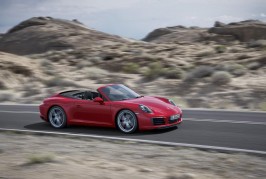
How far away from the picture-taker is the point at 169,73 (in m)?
28.8

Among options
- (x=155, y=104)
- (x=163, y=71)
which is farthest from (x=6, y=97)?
(x=155, y=104)

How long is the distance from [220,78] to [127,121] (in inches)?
531

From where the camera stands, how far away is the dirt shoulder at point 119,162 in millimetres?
7254

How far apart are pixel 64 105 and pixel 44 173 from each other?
621cm

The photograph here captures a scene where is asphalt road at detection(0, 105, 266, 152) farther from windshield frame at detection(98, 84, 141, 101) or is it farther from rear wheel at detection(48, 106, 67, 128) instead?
windshield frame at detection(98, 84, 141, 101)

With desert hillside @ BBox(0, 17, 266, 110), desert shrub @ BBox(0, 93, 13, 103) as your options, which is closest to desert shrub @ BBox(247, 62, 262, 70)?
desert hillside @ BBox(0, 17, 266, 110)

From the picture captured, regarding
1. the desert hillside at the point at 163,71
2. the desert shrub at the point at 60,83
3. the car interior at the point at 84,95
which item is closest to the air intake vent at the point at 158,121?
the car interior at the point at 84,95

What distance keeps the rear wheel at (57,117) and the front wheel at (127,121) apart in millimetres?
2052

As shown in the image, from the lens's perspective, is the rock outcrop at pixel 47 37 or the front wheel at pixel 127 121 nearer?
the front wheel at pixel 127 121

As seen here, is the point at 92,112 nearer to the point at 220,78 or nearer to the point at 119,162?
the point at 119,162

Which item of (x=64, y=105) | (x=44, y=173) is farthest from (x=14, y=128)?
(x=44, y=173)

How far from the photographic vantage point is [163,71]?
28969 millimetres

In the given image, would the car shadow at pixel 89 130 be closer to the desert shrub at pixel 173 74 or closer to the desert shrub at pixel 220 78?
the desert shrub at pixel 220 78

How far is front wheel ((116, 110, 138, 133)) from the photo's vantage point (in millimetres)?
11953
